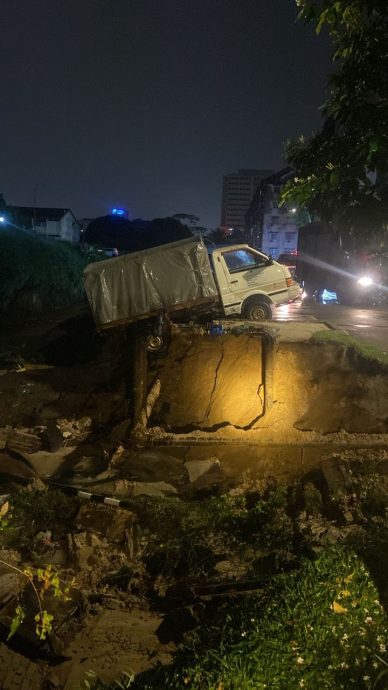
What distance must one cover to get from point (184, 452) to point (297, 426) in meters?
2.11

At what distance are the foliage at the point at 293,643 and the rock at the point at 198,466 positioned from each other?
407 cm

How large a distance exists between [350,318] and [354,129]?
1375cm

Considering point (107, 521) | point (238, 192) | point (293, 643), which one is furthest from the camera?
point (238, 192)

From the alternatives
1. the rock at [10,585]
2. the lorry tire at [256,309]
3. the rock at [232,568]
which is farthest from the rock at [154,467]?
the lorry tire at [256,309]

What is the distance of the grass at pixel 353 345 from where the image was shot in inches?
399

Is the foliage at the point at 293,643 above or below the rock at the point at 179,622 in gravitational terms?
above

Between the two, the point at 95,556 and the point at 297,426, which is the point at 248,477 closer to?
the point at 297,426

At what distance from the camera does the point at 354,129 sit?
3635 mm

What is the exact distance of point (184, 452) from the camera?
29.2ft

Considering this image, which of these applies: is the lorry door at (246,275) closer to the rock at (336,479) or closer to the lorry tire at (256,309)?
the lorry tire at (256,309)

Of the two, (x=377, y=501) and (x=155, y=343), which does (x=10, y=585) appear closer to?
(x=377, y=501)

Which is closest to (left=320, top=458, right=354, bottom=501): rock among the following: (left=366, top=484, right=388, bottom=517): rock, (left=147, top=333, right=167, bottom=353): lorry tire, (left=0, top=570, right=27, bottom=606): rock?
(left=366, top=484, right=388, bottom=517): rock

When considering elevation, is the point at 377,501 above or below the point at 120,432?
above

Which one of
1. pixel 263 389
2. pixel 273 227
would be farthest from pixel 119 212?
pixel 263 389
